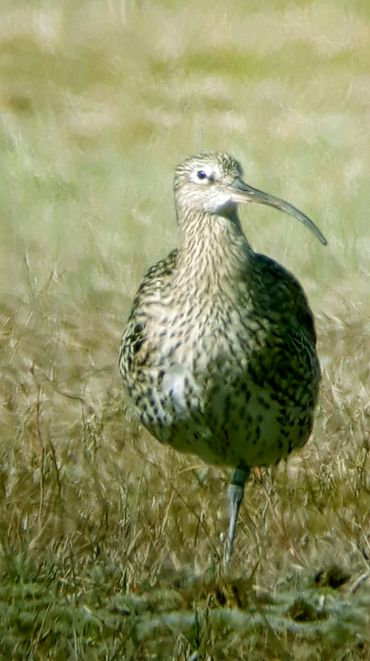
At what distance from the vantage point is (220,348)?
576 cm

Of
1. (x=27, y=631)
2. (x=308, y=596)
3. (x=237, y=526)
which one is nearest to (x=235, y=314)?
(x=237, y=526)

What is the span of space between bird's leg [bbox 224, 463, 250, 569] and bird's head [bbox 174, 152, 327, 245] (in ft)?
2.28

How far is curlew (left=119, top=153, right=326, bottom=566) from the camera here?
A: 5754mm

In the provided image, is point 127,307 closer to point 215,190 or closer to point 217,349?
point 215,190

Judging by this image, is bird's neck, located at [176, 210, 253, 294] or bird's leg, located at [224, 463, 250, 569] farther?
bird's neck, located at [176, 210, 253, 294]

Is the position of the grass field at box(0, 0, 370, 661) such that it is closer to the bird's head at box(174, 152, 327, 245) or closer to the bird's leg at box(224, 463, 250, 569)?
the bird's leg at box(224, 463, 250, 569)

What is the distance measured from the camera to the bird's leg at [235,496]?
220 inches

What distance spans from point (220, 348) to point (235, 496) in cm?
→ 46

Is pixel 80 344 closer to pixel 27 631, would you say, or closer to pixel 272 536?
pixel 272 536

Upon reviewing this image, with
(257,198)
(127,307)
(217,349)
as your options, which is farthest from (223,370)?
(127,307)

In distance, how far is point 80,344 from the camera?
7.49 m

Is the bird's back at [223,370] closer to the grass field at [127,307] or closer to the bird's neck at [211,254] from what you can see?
the bird's neck at [211,254]

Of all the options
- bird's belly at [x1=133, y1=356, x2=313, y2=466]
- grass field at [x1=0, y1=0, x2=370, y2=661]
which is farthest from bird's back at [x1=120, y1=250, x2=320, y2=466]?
grass field at [x1=0, y1=0, x2=370, y2=661]

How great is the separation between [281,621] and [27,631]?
574 millimetres
